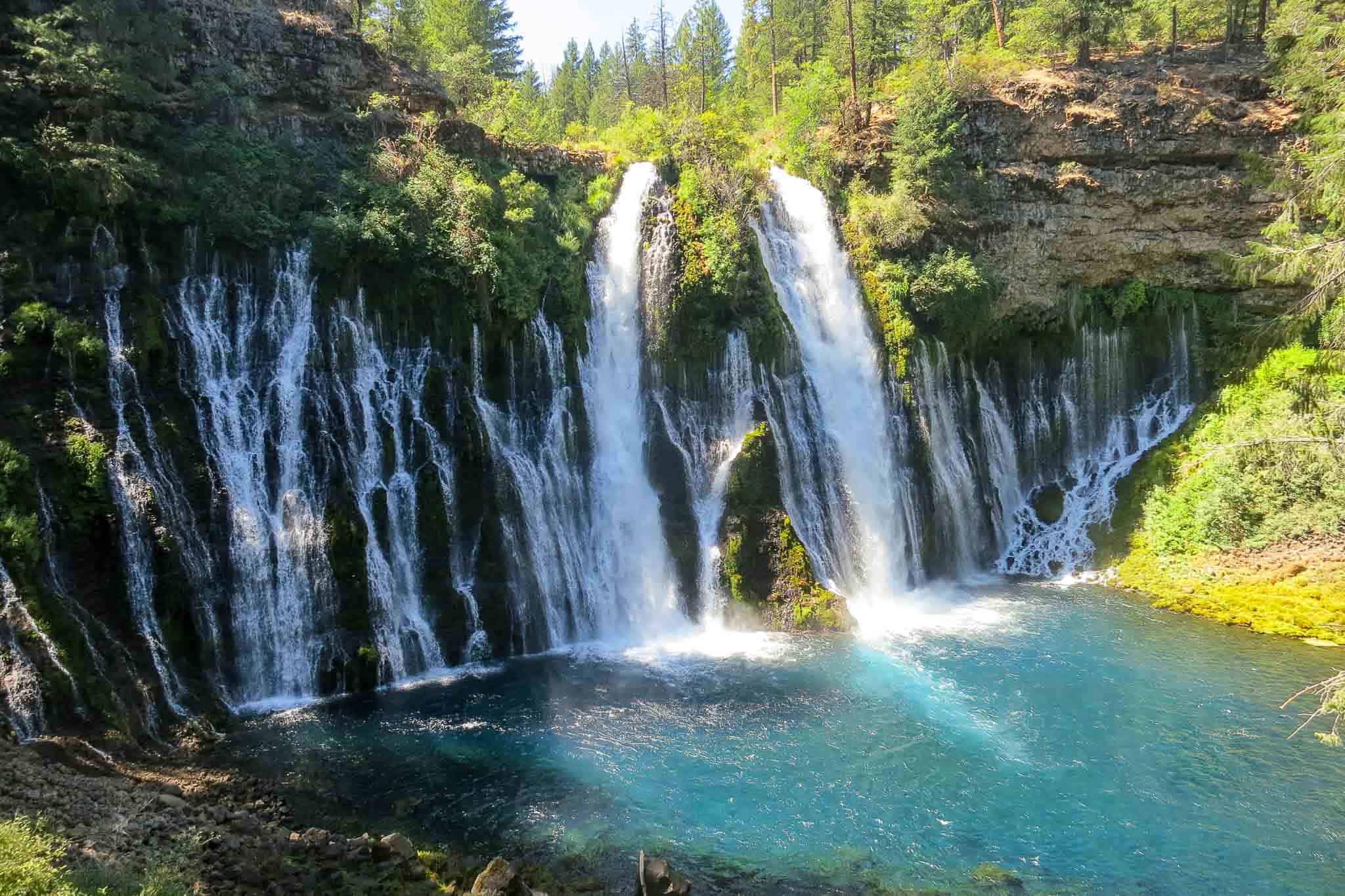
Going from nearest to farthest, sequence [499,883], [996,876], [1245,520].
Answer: [499,883] < [996,876] < [1245,520]

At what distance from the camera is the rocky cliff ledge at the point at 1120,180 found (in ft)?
83.0

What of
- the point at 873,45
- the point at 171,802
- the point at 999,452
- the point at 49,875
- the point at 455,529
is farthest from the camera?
the point at 873,45

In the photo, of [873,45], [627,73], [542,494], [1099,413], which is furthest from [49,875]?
[627,73]

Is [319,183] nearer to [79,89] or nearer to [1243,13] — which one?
[79,89]

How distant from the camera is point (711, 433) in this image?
20609 millimetres

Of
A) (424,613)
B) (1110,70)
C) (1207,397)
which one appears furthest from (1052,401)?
(424,613)

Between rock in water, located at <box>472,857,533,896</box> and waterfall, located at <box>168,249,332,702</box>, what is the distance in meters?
7.17

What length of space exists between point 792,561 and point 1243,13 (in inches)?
1127

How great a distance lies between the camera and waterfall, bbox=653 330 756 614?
19.4 metres

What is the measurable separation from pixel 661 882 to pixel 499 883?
1.94m

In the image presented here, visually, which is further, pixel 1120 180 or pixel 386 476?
pixel 1120 180

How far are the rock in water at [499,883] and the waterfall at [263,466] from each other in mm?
7171

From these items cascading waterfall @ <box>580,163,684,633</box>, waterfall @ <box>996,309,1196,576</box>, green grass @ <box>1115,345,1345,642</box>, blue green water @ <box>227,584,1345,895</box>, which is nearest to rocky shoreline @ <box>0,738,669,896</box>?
blue green water @ <box>227,584,1345,895</box>

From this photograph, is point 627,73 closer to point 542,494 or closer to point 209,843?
point 542,494
